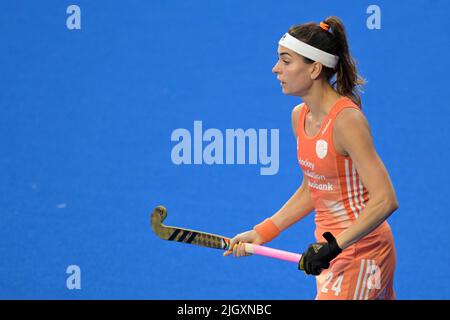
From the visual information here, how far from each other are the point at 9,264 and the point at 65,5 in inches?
47.2

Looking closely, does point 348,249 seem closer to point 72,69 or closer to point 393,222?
point 393,222

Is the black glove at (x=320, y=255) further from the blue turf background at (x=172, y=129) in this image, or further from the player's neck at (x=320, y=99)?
the blue turf background at (x=172, y=129)

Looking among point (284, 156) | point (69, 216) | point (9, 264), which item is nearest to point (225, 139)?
point (284, 156)

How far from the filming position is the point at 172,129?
410 centimetres

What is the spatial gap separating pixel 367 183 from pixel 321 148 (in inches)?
7.6

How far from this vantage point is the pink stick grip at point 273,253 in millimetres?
2787

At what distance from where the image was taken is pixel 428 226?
412 centimetres

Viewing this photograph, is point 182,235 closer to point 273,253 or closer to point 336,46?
point 273,253

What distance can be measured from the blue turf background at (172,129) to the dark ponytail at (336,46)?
1.25 meters

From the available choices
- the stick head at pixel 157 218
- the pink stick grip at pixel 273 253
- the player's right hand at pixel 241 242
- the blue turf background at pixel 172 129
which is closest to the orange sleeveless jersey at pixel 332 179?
the pink stick grip at pixel 273 253

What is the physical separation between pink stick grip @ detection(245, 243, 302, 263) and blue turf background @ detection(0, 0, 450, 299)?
1.18 meters

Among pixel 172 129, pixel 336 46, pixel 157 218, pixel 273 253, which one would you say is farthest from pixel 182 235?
pixel 172 129

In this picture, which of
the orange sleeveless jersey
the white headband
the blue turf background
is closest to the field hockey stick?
the orange sleeveless jersey

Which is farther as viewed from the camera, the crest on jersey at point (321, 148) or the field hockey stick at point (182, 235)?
the field hockey stick at point (182, 235)
